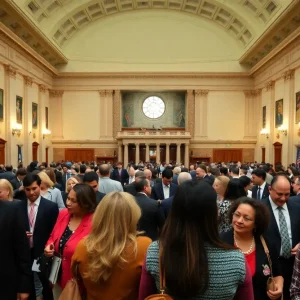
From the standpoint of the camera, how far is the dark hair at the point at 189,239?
189 cm

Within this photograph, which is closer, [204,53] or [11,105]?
[11,105]

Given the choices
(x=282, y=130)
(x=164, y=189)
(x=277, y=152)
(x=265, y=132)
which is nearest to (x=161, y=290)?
(x=164, y=189)

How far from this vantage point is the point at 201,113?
33531 mm

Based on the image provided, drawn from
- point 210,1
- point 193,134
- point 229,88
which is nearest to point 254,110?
point 229,88

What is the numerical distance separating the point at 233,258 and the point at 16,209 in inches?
87.3

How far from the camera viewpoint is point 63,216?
3877mm

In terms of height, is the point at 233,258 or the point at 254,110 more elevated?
the point at 254,110

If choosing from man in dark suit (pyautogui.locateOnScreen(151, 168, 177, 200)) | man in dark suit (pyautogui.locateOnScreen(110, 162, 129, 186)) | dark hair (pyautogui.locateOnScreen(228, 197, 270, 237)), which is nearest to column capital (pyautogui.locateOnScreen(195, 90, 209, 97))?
man in dark suit (pyautogui.locateOnScreen(110, 162, 129, 186))

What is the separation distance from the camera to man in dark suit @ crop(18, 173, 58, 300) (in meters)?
4.55

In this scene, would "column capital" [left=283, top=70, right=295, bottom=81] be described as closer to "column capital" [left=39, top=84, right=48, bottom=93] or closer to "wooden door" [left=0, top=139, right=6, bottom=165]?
"column capital" [left=39, top=84, right=48, bottom=93]

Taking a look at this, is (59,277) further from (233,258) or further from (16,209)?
(233,258)

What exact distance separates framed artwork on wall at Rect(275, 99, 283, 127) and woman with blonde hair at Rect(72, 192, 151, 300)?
25.3 m

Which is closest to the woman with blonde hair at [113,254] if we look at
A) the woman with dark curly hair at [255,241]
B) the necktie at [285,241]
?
the woman with dark curly hair at [255,241]

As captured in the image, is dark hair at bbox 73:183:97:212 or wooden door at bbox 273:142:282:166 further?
wooden door at bbox 273:142:282:166
